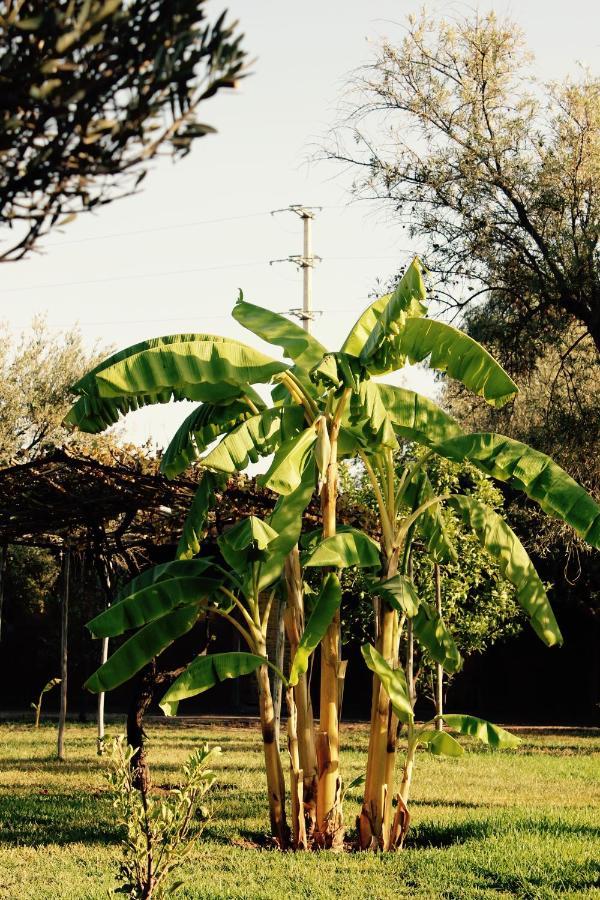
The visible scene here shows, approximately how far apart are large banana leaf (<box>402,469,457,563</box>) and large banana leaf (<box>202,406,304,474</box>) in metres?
1.27

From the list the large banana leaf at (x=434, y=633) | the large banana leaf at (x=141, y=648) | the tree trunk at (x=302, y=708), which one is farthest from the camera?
the large banana leaf at (x=434, y=633)

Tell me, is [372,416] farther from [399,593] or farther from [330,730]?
[330,730]

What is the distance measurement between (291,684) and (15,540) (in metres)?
6.76

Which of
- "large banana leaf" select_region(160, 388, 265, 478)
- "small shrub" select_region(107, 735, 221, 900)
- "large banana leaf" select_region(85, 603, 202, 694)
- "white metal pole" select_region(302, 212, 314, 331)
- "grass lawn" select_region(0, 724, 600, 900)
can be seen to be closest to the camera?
"small shrub" select_region(107, 735, 221, 900)

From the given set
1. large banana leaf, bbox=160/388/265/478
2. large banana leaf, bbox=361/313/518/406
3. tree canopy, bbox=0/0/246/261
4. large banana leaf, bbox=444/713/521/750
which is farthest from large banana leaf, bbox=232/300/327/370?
tree canopy, bbox=0/0/246/261

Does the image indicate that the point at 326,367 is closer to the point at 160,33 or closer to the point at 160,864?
the point at 160,864

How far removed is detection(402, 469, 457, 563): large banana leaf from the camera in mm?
10320

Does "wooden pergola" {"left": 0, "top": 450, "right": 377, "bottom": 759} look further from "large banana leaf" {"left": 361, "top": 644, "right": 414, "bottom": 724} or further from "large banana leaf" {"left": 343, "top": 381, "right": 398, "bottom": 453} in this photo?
"large banana leaf" {"left": 343, "top": 381, "right": 398, "bottom": 453}

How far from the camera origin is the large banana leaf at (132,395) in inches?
362

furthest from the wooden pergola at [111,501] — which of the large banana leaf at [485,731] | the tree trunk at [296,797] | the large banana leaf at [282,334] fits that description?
the large banana leaf at [485,731]

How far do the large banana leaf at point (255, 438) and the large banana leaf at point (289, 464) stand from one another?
22cm

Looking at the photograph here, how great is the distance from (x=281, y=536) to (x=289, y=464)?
90cm

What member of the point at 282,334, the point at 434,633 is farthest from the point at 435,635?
the point at 282,334

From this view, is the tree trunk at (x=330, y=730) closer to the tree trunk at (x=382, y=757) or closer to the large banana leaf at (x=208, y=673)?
the tree trunk at (x=382, y=757)
